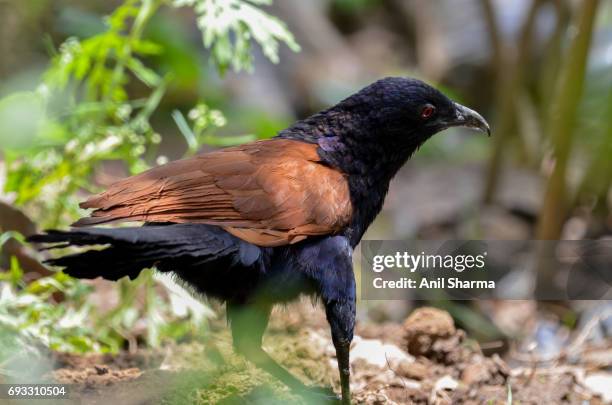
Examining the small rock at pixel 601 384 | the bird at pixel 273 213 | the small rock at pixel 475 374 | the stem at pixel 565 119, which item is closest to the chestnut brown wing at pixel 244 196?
the bird at pixel 273 213

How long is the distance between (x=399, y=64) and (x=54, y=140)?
7.28 m

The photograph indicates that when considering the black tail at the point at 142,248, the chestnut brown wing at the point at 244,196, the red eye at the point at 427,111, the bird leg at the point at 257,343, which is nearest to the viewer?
the black tail at the point at 142,248

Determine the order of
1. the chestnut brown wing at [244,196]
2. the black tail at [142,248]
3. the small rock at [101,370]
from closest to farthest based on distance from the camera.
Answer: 1. the black tail at [142,248]
2. the chestnut brown wing at [244,196]
3. the small rock at [101,370]

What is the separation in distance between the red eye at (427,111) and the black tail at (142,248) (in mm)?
1014

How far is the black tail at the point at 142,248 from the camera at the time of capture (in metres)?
2.39

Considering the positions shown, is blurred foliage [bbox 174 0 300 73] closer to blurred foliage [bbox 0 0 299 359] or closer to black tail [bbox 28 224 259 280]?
blurred foliage [bbox 0 0 299 359]

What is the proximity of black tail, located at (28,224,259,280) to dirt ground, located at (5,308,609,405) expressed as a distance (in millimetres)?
502

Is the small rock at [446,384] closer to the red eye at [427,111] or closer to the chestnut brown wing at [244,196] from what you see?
the chestnut brown wing at [244,196]

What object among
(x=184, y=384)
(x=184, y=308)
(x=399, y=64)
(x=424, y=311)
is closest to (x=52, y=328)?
A: (x=184, y=308)

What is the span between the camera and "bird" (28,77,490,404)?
8.73 ft

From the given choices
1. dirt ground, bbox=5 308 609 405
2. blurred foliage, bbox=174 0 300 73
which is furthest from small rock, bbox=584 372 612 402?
blurred foliage, bbox=174 0 300 73

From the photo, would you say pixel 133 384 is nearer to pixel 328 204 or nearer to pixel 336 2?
pixel 328 204

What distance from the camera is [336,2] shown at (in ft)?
36.4

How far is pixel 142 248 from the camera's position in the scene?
2.52 metres
